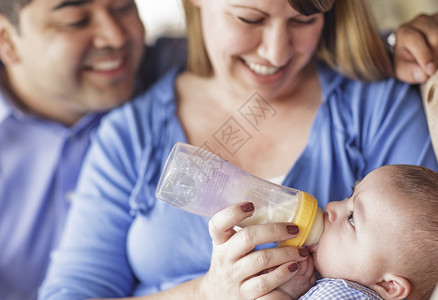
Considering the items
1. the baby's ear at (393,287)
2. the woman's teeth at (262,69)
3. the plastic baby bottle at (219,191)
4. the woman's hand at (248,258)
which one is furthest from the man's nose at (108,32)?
the baby's ear at (393,287)

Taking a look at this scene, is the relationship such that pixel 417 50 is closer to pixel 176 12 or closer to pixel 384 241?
pixel 384 241

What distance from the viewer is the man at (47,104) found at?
174 centimetres

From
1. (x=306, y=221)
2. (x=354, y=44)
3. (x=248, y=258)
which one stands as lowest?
(x=248, y=258)

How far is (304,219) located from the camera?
1.12 meters

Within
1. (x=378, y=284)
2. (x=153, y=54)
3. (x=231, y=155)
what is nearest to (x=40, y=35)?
(x=153, y=54)

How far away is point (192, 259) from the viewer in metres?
1.39

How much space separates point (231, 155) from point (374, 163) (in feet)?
1.32

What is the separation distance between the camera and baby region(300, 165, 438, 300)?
1.08 metres

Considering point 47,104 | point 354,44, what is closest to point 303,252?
point 354,44

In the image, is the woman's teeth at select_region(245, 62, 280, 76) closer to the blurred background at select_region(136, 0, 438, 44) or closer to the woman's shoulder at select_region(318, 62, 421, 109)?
the woman's shoulder at select_region(318, 62, 421, 109)

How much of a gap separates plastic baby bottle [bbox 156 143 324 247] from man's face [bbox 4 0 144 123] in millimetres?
694

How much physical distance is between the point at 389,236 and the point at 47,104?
144cm

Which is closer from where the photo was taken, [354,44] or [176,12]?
[354,44]

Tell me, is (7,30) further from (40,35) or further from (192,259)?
(192,259)
